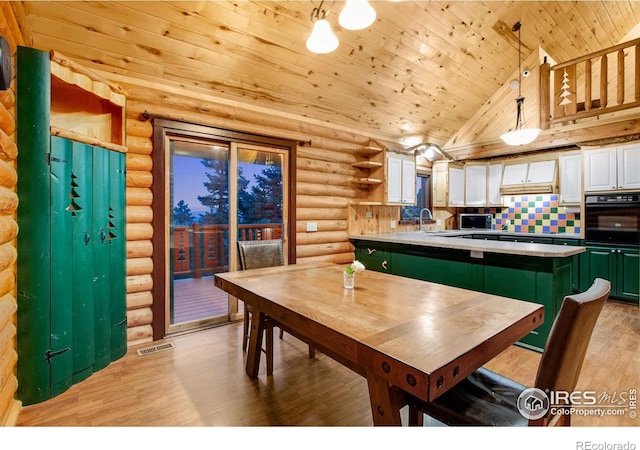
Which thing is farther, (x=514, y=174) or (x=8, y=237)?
(x=514, y=174)

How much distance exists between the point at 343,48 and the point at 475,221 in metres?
4.19

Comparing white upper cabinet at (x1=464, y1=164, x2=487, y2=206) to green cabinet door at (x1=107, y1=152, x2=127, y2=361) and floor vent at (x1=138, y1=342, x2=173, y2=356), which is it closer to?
floor vent at (x1=138, y1=342, x2=173, y2=356)

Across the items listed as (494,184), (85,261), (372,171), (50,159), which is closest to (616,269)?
(494,184)

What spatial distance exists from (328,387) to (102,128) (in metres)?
2.88

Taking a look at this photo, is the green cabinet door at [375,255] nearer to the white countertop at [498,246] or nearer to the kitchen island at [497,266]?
the kitchen island at [497,266]

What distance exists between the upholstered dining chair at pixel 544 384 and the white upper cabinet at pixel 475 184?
4.92m

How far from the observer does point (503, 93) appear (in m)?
5.05

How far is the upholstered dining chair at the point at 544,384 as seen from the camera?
1.05 metres

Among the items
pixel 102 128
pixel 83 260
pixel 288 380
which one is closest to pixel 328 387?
pixel 288 380

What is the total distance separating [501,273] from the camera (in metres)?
3.12

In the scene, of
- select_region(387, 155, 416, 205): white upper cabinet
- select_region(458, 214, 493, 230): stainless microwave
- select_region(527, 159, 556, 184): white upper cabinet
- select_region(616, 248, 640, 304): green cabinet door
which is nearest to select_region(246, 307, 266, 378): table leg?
select_region(387, 155, 416, 205): white upper cabinet

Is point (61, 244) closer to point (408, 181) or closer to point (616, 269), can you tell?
point (408, 181)

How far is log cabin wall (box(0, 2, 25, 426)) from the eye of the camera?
1745 millimetres

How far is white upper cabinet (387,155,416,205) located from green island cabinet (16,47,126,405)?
3.44m
